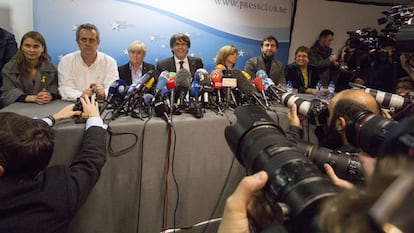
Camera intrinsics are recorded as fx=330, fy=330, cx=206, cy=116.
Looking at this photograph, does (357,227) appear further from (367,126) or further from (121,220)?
(121,220)

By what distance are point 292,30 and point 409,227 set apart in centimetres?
442

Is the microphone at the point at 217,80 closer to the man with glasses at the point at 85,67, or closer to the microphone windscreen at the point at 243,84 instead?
the microphone windscreen at the point at 243,84

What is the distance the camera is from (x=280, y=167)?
0.57m

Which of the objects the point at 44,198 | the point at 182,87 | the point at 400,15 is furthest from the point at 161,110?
the point at 400,15

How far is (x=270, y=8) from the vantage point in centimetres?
418

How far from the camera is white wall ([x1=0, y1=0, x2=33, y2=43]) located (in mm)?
2994

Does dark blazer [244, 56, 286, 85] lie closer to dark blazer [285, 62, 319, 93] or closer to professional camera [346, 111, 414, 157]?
dark blazer [285, 62, 319, 93]

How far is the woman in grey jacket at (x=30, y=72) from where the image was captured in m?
2.13

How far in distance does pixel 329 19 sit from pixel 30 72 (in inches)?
154

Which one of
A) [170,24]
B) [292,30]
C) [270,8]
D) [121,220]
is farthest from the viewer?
[292,30]

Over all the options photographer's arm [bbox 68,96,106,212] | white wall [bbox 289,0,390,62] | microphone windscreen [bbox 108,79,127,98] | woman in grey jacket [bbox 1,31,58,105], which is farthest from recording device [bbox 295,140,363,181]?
white wall [bbox 289,0,390,62]

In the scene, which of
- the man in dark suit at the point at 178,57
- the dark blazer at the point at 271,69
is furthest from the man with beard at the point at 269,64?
the man in dark suit at the point at 178,57

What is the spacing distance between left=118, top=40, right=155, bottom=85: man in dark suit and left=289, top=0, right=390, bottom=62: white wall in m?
2.29

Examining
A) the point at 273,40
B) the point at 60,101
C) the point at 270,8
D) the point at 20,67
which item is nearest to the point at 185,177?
the point at 60,101
